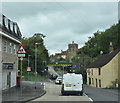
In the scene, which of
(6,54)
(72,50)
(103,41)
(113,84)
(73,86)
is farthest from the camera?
(72,50)

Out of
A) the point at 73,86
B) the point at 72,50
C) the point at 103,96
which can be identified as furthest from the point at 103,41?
the point at 72,50

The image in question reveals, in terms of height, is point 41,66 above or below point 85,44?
below

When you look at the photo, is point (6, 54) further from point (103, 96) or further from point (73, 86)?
point (103, 96)

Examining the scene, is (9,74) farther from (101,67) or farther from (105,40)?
(105,40)

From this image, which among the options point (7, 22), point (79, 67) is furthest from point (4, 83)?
point (79, 67)

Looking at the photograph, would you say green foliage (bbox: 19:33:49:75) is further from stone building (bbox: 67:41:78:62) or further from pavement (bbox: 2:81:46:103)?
stone building (bbox: 67:41:78:62)

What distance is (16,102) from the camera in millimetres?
12453

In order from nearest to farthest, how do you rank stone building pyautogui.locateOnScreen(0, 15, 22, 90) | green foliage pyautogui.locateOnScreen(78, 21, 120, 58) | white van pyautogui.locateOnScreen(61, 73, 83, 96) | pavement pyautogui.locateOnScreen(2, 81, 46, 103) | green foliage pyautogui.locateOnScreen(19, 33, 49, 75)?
pavement pyautogui.locateOnScreen(2, 81, 46, 103) < white van pyautogui.locateOnScreen(61, 73, 83, 96) < stone building pyautogui.locateOnScreen(0, 15, 22, 90) < green foliage pyautogui.locateOnScreen(19, 33, 49, 75) < green foliage pyautogui.locateOnScreen(78, 21, 120, 58)

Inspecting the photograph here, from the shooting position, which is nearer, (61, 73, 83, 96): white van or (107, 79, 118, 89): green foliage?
(61, 73, 83, 96): white van

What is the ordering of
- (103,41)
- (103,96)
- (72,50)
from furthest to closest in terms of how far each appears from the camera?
(72,50) < (103,41) < (103,96)

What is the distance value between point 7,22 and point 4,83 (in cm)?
716

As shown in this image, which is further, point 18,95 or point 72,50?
point 72,50

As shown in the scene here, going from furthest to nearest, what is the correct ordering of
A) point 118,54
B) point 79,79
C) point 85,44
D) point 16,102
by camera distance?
point 85,44 → point 118,54 → point 79,79 → point 16,102

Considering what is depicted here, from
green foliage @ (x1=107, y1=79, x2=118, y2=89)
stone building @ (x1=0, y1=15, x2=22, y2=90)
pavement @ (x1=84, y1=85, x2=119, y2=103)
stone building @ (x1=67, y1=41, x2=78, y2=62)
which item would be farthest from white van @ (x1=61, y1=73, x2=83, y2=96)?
stone building @ (x1=67, y1=41, x2=78, y2=62)
